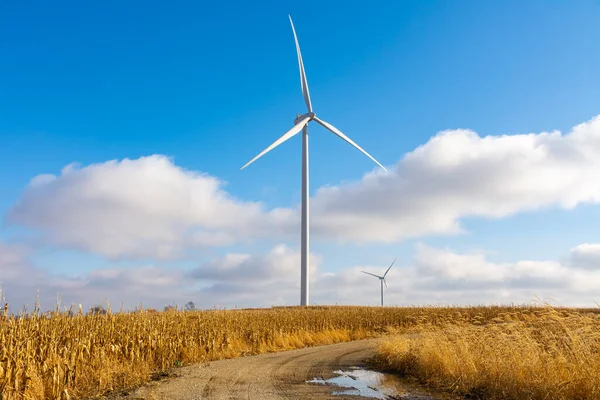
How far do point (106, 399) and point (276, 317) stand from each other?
2189 cm

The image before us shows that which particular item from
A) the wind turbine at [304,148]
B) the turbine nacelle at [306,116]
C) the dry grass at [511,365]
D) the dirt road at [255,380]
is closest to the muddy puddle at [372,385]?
the dirt road at [255,380]

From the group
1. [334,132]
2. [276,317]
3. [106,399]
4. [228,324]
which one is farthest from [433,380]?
[334,132]

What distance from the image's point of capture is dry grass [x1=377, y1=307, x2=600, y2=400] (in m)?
11.8

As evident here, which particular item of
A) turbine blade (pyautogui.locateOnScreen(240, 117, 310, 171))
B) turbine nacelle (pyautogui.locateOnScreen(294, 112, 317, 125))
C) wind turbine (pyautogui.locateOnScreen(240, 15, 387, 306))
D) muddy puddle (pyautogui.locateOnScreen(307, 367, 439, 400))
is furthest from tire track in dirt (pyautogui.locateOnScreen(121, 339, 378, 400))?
turbine nacelle (pyautogui.locateOnScreen(294, 112, 317, 125))

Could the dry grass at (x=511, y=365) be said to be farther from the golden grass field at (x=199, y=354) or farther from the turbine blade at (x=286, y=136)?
the turbine blade at (x=286, y=136)

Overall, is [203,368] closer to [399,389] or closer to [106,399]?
[106,399]

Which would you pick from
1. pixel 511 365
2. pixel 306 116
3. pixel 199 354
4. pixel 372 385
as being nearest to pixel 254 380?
pixel 372 385

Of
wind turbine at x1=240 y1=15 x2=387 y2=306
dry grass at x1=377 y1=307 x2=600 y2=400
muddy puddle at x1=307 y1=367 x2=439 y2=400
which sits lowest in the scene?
muddy puddle at x1=307 y1=367 x2=439 y2=400

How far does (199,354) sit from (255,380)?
7.68 meters

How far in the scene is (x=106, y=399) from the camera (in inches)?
536

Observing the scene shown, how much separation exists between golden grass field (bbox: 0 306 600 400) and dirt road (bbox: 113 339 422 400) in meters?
1.47

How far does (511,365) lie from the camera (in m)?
13.9

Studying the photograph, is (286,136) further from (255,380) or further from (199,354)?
(255,380)

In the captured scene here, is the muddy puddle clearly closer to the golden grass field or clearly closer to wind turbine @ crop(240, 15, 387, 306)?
the golden grass field
